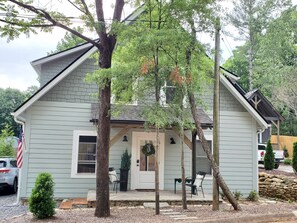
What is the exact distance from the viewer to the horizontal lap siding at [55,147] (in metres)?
10.6

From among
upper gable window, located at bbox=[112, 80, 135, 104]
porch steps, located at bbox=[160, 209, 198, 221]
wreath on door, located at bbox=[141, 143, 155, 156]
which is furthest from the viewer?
wreath on door, located at bbox=[141, 143, 155, 156]

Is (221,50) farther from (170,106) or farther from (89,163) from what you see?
(89,163)

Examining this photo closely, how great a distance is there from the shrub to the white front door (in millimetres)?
4191

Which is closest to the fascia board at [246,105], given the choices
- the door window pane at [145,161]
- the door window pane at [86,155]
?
the door window pane at [145,161]

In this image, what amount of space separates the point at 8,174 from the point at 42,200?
5.78m

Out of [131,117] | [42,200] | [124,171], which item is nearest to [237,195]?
[124,171]

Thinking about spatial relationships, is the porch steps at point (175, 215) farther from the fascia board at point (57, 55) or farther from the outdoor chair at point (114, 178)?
the fascia board at point (57, 55)

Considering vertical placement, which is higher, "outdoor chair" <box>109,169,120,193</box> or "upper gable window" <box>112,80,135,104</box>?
"upper gable window" <box>112,80,135,104</box>

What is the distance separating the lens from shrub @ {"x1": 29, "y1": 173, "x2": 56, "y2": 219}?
7.24 metres

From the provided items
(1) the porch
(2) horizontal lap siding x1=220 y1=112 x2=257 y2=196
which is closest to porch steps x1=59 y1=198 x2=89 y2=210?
(1) the porch

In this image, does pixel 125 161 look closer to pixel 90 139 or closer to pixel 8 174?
pixel 90 139

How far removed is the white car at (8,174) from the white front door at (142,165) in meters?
5.02

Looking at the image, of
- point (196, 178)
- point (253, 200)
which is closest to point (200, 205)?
point (196, 178)

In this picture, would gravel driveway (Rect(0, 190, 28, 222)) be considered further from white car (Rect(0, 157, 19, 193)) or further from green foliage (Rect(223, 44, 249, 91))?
green foliage (Rect(223, 44, 249, 91))
